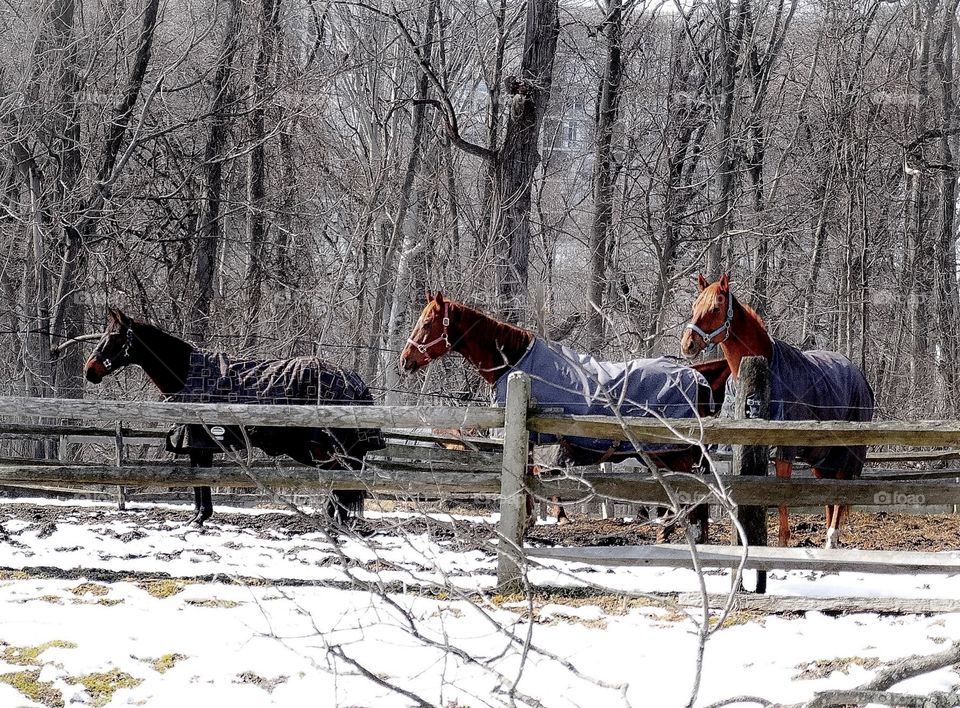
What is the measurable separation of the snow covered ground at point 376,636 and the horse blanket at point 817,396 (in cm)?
131

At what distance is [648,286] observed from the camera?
20641mm

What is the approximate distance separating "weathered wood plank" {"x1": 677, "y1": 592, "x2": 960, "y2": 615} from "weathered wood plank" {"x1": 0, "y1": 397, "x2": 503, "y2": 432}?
58.9 inches

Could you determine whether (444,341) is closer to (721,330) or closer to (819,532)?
(721,330)

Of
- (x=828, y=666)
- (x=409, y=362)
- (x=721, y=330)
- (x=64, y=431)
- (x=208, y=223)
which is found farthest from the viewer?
(x=208, y=223)

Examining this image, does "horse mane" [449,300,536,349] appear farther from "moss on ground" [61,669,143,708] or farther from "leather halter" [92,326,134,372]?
"moss on ground" [61,669,143,708]

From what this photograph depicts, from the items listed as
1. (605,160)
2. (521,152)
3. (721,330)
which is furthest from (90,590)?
(605,160)

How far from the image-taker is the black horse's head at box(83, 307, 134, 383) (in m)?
8.52

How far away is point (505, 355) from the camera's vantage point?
7.36m

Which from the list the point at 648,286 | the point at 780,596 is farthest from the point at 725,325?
the point at 648,286

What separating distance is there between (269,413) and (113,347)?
137 inches

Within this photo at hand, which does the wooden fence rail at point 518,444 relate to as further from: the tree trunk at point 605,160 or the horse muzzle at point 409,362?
the tree trunk at point 605,160

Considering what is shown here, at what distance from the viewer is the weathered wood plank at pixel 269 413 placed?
551 centimetres

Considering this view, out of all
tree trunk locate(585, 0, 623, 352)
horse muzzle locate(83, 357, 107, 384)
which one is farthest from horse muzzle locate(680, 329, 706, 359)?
tree trunk locate(585, 0, 623, 352)

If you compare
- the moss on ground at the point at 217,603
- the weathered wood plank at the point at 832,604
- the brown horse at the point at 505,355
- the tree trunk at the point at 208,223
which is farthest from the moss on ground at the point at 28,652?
the tree trunk at the point at 208,223
